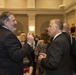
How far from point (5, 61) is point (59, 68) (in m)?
0.90

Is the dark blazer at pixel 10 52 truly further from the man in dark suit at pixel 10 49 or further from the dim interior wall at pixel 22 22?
the dim interior wall at pixel 22 22

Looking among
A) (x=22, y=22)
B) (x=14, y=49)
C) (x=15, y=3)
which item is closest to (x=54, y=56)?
(x=14, y=49)

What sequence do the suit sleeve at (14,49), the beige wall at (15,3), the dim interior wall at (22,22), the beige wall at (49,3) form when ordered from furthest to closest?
the beige wall at (49,3), the beige wall at (15,3), the dim interior wall at (22,22), the suit sleeve at (14,49)

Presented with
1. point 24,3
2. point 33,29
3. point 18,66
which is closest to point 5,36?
point 18,66

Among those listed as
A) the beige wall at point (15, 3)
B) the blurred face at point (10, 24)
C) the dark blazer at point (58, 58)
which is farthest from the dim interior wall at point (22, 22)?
the blurred face at point (10, 24)

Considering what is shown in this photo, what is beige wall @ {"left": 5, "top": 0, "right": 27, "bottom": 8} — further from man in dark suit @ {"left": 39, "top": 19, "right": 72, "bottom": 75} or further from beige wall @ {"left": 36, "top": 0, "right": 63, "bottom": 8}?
man in dark suit @ {"left": 39, "top": 19, "right": 72, "bottom": 75}

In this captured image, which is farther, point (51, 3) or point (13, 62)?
point (51, 3)

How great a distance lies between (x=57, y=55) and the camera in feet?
10.0

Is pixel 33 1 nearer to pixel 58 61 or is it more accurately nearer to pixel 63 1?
pixel 63 1

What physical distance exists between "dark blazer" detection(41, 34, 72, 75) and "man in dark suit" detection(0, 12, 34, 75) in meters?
0.43

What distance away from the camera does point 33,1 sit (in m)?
17.1

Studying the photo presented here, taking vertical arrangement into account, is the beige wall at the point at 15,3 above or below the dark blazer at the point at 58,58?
above

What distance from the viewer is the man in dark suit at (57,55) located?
308 centimetres

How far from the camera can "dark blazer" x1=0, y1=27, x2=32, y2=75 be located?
8.83 feet
